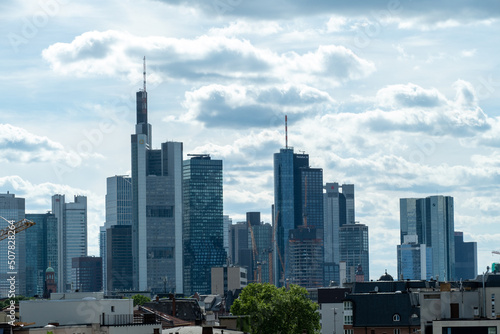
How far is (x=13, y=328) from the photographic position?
3649 inches

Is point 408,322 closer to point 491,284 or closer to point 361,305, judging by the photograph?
point 361,305

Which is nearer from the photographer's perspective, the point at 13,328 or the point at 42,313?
the point at 13,328

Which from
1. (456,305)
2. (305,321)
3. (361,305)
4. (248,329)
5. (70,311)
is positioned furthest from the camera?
(361,305)

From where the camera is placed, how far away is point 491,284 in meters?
116

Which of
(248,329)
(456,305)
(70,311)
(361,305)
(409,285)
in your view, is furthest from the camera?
(409,285)

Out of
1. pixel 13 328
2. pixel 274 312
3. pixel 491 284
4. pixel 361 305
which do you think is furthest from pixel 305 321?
pixel 13 328

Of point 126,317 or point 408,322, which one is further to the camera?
point 408,322

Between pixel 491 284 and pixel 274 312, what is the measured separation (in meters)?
50.0

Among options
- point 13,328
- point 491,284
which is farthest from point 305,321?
point 13,328

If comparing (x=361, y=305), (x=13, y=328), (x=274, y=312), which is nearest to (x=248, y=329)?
(x=274, y=312)

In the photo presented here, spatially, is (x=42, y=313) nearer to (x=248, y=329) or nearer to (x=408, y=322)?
(x=248, y=329)

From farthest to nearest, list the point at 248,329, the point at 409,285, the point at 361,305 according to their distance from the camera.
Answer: the point at 409,285
the point at 361,305
the point at 248,329

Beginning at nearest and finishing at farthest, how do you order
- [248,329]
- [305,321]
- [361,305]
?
[248,329] → [305,321] → [361,305]

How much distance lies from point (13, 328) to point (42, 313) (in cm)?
1163
